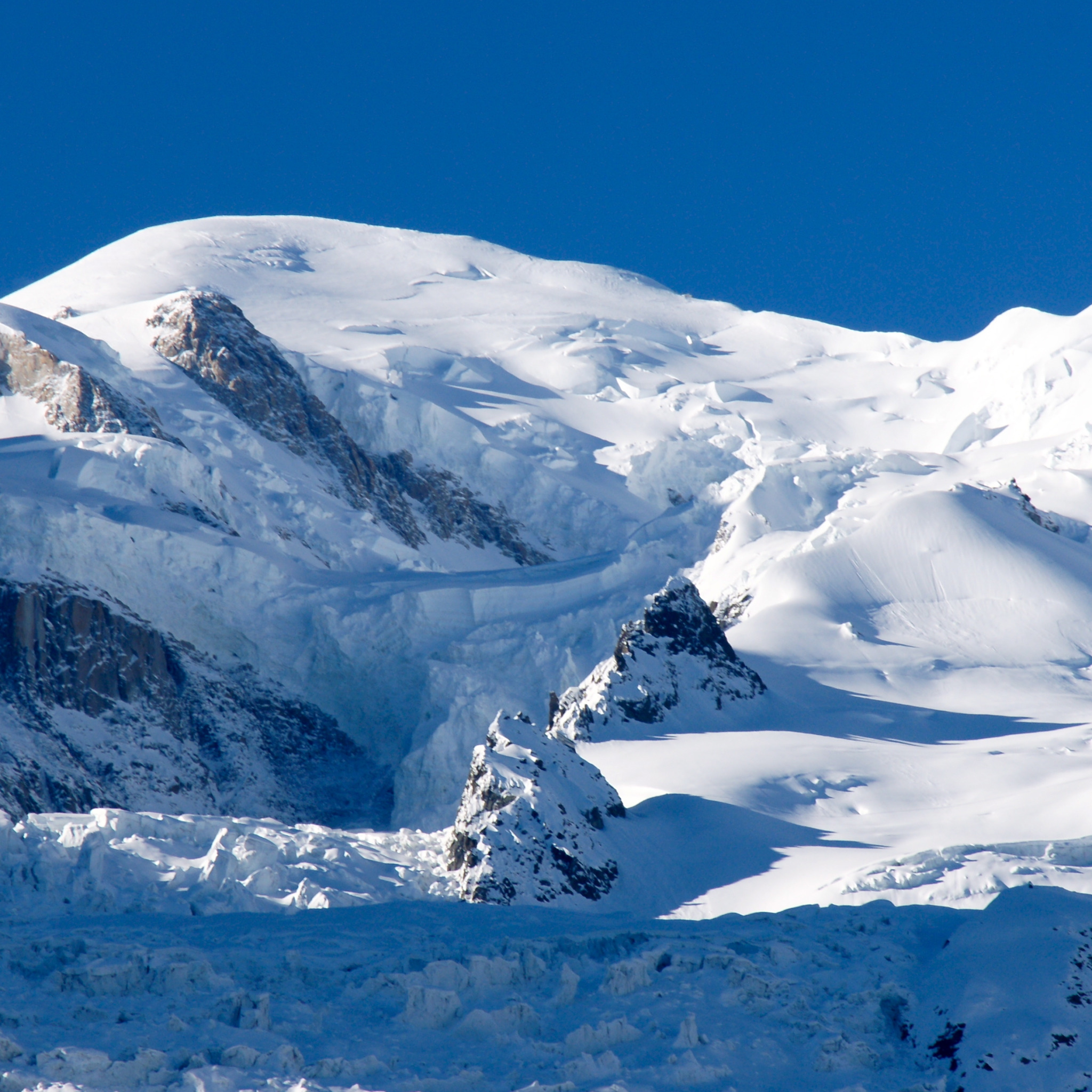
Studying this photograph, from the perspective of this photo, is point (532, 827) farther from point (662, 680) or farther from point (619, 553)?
point (619, 553)

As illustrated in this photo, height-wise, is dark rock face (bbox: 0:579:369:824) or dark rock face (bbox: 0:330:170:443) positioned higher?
dark rock face (bbox: 0:330:170:443)

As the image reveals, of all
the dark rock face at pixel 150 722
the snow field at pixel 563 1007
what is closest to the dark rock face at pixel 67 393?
the dark rock face at pixel 150 722

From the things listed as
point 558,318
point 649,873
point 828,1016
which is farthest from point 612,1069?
point 558,318

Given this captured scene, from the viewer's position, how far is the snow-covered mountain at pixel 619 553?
41.7 meters

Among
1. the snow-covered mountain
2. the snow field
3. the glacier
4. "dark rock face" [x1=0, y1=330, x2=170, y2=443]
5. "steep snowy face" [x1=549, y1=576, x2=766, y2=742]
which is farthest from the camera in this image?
"dark rock face" [x1=0, y1=330, x2=170, y2=443]

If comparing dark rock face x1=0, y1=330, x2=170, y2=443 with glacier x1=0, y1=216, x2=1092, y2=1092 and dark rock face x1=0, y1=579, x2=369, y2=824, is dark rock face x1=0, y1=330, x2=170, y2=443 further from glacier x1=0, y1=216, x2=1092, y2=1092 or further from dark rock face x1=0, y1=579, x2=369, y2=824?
dark rock face x1=0, y1=579, x2=369, y2=824

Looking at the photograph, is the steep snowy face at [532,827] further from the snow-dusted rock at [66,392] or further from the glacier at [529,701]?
the snow-dusted rock at [66,392]

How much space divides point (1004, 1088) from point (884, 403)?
449ft

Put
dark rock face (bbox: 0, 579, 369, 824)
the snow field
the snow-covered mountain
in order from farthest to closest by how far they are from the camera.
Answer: dark rock face (bbox: 0, 579, 369, 824)
the snow-covered mountain
the snow field

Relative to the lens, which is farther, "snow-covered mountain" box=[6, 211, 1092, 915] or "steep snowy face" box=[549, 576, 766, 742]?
"steep snowy face" box=[549, 576, 766, 742]

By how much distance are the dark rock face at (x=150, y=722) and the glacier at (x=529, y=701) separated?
21 cm

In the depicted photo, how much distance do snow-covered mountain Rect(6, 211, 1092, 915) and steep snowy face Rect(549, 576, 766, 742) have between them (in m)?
0.12

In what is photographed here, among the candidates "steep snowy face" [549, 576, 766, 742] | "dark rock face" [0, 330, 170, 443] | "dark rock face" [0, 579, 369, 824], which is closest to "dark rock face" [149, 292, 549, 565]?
"dark rock face" [0, 330, 170, 443]

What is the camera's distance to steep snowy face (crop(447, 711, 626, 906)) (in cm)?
3512
